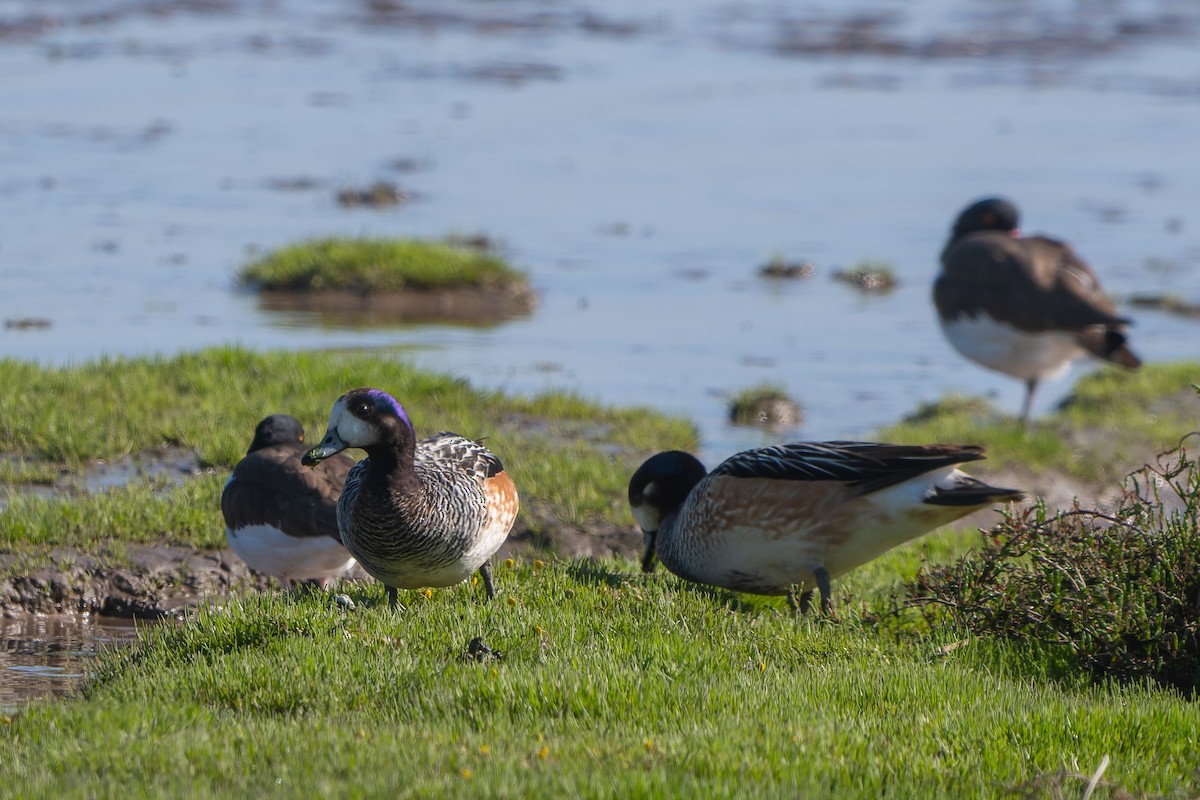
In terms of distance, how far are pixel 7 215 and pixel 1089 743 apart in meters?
16.2

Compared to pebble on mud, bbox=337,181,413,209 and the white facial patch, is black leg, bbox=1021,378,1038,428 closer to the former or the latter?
the white facial patch

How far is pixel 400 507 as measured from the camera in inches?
276

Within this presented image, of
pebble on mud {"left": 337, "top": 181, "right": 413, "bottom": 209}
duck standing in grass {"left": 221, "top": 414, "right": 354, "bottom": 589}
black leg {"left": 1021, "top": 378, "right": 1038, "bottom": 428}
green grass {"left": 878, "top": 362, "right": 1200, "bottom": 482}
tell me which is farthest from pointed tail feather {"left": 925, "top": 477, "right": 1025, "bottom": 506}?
pebble on mud {"left": 337, "top": 181, "right": 413, "bottom": 209}

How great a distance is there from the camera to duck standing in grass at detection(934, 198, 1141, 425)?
529 inches

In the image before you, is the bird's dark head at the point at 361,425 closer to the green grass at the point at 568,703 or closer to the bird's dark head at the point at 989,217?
the green grass at the point at 568,703

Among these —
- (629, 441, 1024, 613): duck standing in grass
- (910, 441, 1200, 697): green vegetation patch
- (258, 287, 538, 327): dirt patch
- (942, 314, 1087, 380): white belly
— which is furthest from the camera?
(258, 287, 538, 327): dirt patch

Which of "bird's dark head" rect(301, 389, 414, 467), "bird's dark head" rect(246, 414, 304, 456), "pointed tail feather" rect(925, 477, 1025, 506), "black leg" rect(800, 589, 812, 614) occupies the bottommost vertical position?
"black leg" rect(800, 589, 812, 614)

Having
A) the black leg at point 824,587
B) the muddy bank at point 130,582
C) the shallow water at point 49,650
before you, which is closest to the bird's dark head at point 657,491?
the muddy bank at point 130,582

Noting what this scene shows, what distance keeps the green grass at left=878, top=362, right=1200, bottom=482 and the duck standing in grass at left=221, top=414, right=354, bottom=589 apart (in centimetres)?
503

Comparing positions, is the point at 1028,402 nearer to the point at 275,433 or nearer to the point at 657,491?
the point at 657,491

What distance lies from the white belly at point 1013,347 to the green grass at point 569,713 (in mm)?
6828

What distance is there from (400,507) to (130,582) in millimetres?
2094

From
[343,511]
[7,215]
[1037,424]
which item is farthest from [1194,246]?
[343,511]

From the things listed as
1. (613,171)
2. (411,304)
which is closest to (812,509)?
(411,304)
